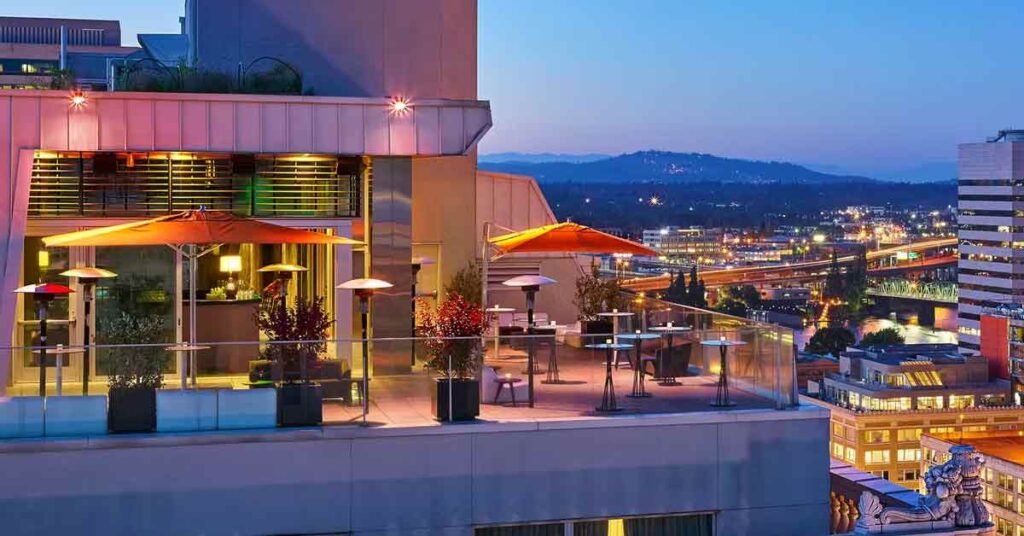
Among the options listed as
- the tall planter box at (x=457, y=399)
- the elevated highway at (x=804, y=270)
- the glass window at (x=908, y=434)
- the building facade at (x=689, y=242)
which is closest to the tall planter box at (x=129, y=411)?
the tall planter box at (x=457, y=399)

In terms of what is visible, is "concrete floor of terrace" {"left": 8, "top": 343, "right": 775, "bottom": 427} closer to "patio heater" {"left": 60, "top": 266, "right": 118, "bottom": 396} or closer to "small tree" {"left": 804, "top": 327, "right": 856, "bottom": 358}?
"patio heater" {"left": 60, "top": 266, "right": 118, "bottom": 396}

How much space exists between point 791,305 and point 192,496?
13827 cm

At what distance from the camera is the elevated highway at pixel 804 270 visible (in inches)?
5378

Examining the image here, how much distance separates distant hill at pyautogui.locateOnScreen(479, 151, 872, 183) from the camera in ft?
411

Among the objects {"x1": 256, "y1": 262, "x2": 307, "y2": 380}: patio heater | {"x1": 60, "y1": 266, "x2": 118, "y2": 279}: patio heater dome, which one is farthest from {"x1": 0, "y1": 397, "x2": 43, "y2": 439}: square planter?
{"x1": 256, "y1": 262, "x2": 307, "y2": 380}: patio heater

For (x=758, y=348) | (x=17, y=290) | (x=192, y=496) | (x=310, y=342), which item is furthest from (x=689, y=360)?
(x=17, y=290)

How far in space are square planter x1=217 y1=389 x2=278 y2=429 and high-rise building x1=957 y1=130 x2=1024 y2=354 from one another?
409 feet

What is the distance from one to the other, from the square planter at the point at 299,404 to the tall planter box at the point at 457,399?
1.10m

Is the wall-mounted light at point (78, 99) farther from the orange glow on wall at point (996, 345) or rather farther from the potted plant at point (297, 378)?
the orange glow on wall at point (996, 345)

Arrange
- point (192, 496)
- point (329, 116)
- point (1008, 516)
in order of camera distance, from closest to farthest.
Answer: point (192, 496), point (329, 116), point (1008, 516)

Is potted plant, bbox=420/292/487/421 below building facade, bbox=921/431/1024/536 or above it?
above

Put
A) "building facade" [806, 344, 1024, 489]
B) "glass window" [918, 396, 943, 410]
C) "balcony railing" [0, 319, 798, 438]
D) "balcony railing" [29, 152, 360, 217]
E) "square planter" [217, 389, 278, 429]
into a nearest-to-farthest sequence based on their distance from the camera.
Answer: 1. "balcony railing" [0, 319, 798, 438]
2. "square planter" [217, 389, 278, 429]
3. "balcony railing" [29, 152, 360, 217]
4. "building facade" [806, 344, 1024, 489]
5. "glass window" [918, 396, 943, 410]

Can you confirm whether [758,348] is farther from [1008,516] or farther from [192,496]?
[1008,516]

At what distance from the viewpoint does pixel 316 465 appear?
492 inches
